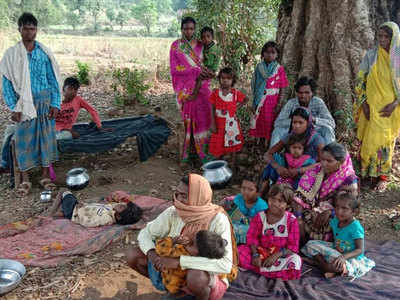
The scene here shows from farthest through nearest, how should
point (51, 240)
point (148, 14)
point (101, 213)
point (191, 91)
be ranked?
point (148, 14), point (191, 91), point (101, 213), point (51, 240)

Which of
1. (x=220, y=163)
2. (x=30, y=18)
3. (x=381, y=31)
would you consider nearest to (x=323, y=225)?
(x=220, y=163)

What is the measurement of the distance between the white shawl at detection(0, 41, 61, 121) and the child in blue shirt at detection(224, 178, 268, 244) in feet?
8.62

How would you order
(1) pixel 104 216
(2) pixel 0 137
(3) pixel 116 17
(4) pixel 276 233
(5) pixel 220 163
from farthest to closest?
(3) pixel 116 17 → (2) pixel 0 137 → (5) pixel 220 163 → (1) pixel 104 216 → (4) pixel 276 233

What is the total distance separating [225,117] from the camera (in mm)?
5086

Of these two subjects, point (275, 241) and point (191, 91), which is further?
point (191, 91)

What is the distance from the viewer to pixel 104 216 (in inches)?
159

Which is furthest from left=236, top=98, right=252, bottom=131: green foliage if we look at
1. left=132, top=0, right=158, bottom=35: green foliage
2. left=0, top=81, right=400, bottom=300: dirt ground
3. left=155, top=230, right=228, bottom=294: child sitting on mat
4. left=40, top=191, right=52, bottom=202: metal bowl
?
left=132, top=0, right=158, bottom=35: green foliage

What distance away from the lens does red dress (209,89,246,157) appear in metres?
5.02

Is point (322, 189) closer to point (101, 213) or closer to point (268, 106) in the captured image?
point (268, 106)

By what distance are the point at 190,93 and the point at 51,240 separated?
2554 millimetres

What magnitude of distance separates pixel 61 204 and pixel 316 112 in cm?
286

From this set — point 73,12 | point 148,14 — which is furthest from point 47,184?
point 73,12

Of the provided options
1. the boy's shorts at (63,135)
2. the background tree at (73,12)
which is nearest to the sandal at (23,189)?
the boy's shorts at (63,135)

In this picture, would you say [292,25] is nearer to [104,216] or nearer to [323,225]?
[323,225]
